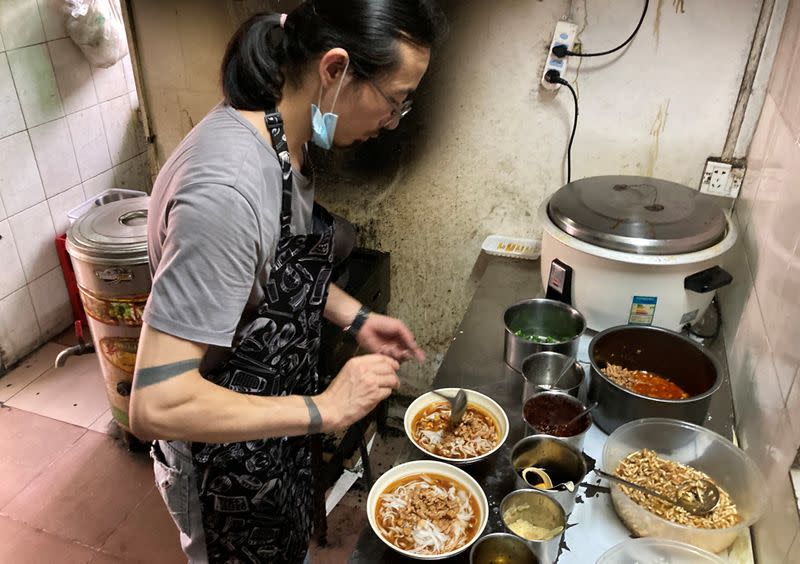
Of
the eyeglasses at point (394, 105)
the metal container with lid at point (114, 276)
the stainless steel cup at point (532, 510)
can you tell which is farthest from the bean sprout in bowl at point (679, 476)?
the metal container with lid at point (114, 276)

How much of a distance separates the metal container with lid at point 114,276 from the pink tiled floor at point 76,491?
0.43m

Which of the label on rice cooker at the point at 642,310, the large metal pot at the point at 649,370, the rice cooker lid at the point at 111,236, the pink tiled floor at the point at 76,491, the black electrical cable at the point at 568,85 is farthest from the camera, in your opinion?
the pink tiled floor at the point at 76,491

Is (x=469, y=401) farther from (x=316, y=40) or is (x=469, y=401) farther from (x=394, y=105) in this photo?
(x=316, y=40)

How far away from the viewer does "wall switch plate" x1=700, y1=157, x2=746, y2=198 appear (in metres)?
1.85

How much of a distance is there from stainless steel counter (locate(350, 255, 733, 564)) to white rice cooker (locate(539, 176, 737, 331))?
0.17 m

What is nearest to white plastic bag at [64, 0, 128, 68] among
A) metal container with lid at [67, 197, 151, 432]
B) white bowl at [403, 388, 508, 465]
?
metal container with lid at [67, 197, 151, 432]

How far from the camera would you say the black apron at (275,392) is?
4.02ft

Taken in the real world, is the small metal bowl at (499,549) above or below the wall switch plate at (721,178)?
below

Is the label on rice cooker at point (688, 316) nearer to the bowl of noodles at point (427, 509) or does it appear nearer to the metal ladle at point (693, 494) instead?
the metal ladle at point (693, 494)

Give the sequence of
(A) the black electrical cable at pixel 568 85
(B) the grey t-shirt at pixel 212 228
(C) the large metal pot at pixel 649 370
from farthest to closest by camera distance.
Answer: (A) the black electrical cable at pixel 568 85 < (C) the large metal pot at pixel 649 370 < (B) the grey t-shirt at pixel 212 228

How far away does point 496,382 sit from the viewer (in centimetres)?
160

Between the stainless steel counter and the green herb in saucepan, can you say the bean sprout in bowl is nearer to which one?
the stainless steel counter

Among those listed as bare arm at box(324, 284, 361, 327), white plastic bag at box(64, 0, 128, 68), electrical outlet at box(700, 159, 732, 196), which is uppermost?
white plastic bag at box(64, 0, 128, 68)

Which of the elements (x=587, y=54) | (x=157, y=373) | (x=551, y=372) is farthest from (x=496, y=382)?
(x=587, y=54)
